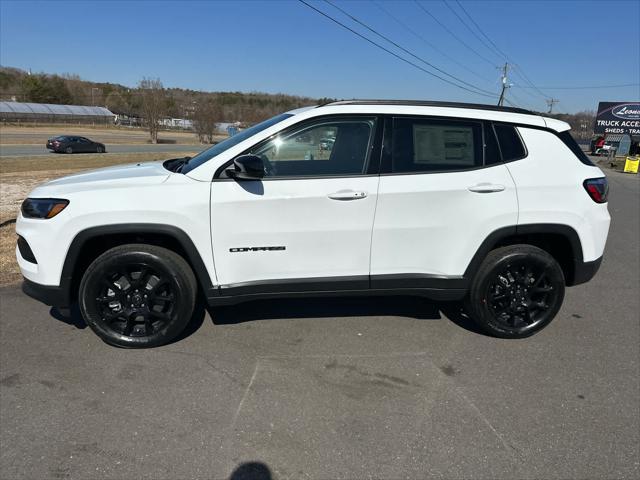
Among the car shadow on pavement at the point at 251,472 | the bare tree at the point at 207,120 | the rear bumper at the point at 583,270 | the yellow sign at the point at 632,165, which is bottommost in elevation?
the car shadow on pavement at the point at 251,472

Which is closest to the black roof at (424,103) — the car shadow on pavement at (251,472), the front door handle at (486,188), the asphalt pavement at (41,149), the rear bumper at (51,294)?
the front door handle at (486,188)

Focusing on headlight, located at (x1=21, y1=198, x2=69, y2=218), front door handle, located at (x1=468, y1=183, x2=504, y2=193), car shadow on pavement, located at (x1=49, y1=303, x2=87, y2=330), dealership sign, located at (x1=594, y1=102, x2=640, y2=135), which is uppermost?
dealership sign, located at (x1=594, y1=102, x2=640, y2=135)

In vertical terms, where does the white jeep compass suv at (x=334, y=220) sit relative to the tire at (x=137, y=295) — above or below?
above

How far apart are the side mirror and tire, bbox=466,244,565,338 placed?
1987 mm

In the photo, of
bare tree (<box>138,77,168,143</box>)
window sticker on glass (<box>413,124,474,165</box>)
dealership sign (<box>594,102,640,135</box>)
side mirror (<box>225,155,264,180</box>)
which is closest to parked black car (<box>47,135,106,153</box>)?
bare tree (<box>138,77,168,143</box>)

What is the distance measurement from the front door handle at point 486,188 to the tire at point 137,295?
7.60ft

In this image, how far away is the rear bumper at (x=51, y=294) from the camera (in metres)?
3.30

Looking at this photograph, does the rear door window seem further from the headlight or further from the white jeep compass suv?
the headlight

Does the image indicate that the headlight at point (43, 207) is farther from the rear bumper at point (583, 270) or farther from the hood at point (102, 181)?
the rear bumper at point (583, 270)

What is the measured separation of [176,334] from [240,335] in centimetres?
53

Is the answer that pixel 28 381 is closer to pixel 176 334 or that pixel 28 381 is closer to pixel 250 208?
pixel 176 334

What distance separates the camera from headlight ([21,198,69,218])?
3227mm

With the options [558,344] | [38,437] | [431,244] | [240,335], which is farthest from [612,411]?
[38,437]

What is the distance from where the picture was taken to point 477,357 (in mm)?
3512
